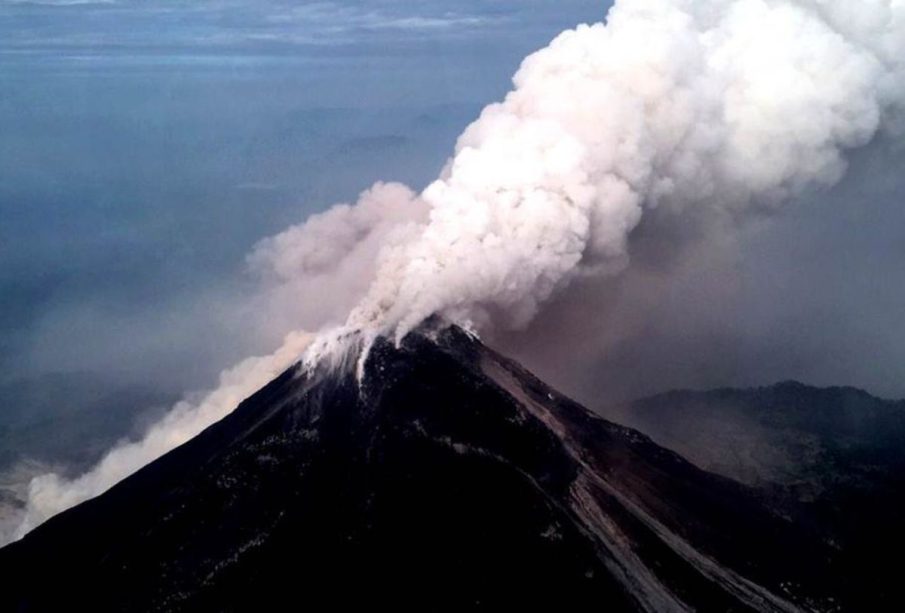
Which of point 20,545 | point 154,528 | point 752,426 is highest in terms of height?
point 154,528

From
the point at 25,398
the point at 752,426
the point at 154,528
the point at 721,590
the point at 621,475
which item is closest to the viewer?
the point at 721,590

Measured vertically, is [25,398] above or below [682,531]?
Answer: below

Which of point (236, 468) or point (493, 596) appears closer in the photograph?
point (493, 596)

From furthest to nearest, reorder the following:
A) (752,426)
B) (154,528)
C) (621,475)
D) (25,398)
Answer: (25,398)
(752,426)
(621,475)
(154,528)

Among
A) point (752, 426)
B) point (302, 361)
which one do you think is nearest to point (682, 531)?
point (302, 361)

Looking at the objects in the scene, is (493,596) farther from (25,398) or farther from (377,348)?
(25,398)

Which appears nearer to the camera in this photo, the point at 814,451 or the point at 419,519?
the point at 419,519

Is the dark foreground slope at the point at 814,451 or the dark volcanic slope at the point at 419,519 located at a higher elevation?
the dark volcanic slope at the point at 419,519

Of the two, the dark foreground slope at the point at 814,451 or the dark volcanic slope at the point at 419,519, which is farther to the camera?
the dark foreground slope at the point at 814,451

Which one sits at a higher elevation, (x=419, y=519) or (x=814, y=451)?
(x=419, y=519)
